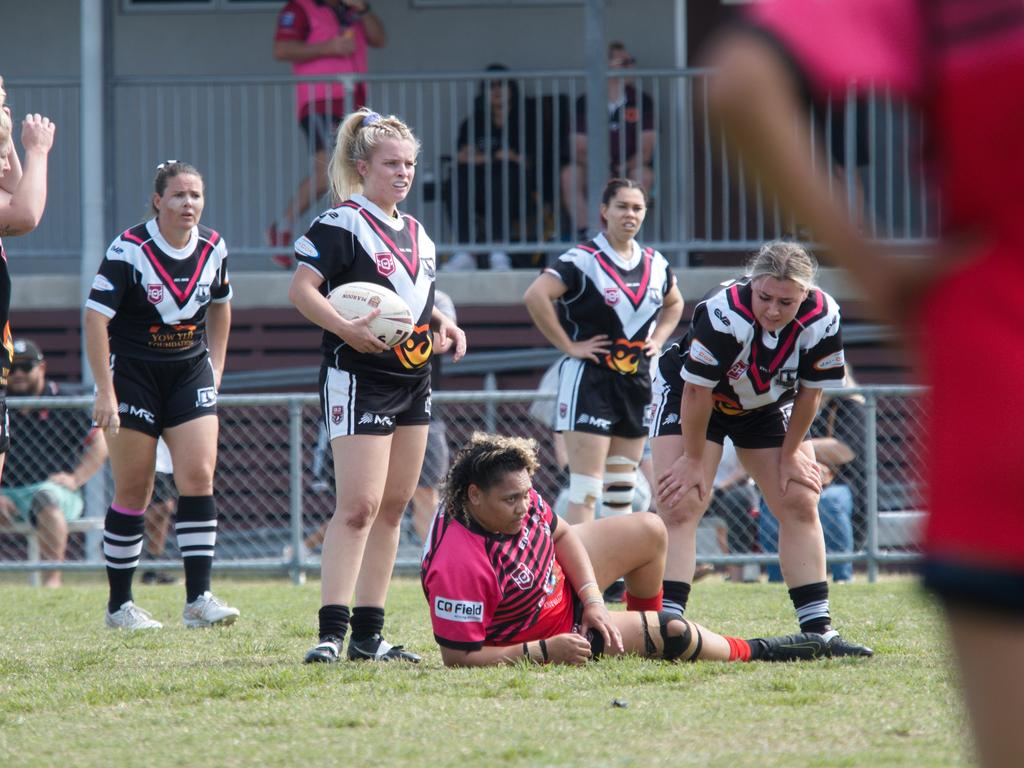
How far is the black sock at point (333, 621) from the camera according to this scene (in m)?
5.66

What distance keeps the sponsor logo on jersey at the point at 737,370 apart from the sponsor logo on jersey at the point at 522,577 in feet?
3.72

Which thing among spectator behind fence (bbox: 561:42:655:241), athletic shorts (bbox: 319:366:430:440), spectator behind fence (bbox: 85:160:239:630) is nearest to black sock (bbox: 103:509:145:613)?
spectator behind fence (bbox: 85:160:239:630)

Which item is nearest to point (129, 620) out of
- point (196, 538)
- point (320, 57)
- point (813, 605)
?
point (196, 538)

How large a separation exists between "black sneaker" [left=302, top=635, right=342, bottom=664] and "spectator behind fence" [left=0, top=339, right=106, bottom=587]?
5.31 meters

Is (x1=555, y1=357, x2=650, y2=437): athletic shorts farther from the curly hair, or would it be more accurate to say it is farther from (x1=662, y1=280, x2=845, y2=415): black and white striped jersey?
the curly hair

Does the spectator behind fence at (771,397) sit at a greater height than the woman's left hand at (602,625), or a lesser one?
greater

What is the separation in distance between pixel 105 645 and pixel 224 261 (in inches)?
78.1

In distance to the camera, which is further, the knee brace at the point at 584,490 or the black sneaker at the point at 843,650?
the knee brace at the point at 584,490

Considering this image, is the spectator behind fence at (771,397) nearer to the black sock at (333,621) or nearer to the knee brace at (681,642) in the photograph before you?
the knee brace at (681,642)

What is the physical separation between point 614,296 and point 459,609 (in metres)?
3.43

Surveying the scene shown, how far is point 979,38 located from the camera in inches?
72.5

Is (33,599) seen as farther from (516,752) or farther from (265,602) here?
(516,752)

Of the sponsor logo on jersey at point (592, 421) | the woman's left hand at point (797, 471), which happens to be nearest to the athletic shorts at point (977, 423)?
the woman's left hand at point (797, 471)

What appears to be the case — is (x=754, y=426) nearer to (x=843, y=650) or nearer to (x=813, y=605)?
(x=813, y=605)
